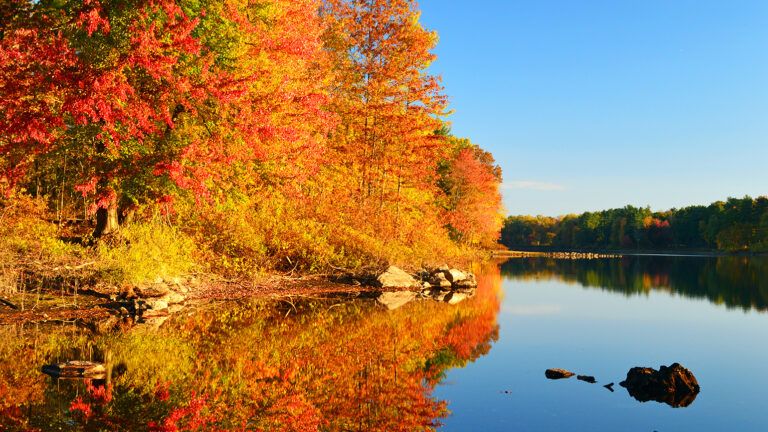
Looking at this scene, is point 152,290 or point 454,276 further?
point 454,276

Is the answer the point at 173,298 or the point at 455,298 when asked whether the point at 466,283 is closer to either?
the point at 455,298

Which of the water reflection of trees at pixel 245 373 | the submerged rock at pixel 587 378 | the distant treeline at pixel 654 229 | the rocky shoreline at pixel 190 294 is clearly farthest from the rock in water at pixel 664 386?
the distant treeline at pixel 654 229

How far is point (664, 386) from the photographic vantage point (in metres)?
9.52

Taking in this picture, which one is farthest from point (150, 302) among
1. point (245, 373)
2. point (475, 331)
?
point (475, 331)

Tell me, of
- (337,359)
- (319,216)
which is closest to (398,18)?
(319,216)

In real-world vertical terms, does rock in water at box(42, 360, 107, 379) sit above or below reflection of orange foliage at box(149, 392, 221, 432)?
above

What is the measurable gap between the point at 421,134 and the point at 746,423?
23765 millimetres

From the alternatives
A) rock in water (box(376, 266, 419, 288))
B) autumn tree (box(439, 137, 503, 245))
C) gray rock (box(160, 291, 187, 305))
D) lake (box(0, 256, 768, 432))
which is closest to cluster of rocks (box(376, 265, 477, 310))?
rock in water (box(376, 266, 419, 288))

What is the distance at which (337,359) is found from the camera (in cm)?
1072

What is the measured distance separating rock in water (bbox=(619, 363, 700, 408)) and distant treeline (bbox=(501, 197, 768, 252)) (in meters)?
99.4

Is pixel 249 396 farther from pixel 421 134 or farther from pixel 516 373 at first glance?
pixel 421 134

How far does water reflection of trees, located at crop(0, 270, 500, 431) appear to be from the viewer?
7.24 meters

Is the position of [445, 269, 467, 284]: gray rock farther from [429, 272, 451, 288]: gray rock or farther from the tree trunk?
the tree trunk

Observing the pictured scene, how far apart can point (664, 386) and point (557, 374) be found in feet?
6.05
